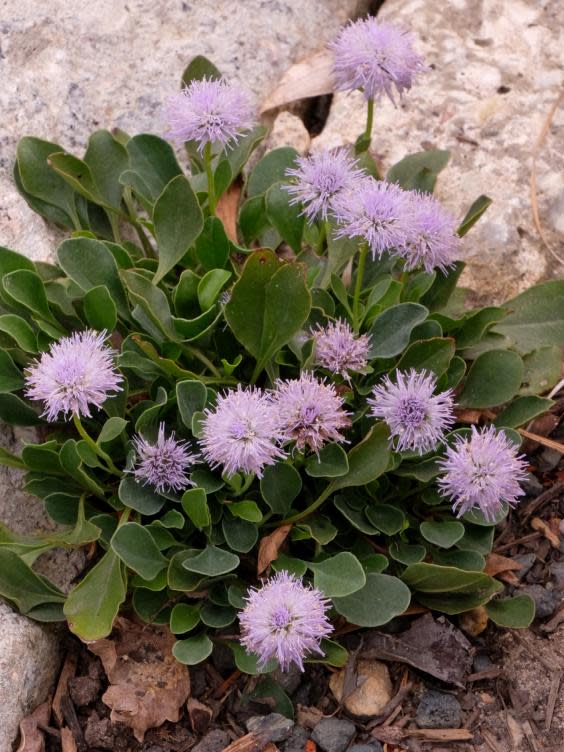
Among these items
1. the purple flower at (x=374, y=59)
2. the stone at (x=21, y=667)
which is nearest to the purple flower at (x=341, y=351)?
the purple flower at (x=374, y=59)

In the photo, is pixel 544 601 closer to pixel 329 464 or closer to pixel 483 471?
pixel 483 471

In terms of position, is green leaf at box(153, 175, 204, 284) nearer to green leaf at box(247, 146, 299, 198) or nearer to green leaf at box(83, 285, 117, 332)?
green leaf at box(83, 285, 117, 332)

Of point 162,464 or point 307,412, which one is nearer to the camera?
point 307,412

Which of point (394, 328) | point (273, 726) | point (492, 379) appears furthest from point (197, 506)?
point (492, 379)

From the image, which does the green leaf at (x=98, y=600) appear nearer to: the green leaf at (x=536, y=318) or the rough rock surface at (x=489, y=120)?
the green leaf at (x=536, y=318)

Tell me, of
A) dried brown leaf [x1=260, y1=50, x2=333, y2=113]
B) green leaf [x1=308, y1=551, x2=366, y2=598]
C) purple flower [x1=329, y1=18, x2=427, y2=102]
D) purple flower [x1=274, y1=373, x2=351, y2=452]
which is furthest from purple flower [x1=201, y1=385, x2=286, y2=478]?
dried brown leaf [x1=260, y1=50, x2=333, y2=113]

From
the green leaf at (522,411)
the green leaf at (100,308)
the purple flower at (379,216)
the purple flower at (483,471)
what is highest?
the purple flower at (379,216)
